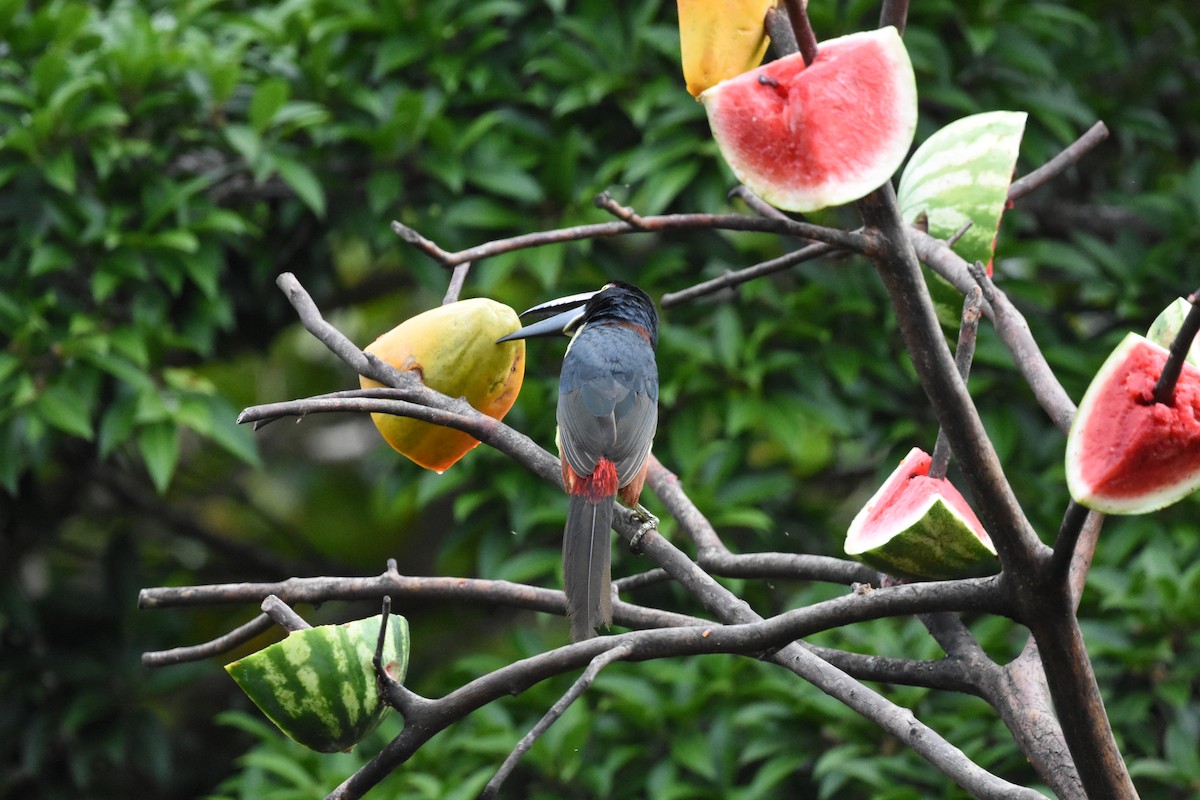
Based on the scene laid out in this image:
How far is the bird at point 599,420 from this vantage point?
1.56 m

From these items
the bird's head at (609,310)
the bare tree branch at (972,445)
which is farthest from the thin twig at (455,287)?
the bare tree branch at (972,445)

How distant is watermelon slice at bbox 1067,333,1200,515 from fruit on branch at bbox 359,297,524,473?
0.73 m

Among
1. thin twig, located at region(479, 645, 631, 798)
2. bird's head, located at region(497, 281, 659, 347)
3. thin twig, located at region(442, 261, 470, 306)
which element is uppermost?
thin twig, located at region(479, 645, 631, 798)

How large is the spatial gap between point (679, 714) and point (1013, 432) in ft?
3.34

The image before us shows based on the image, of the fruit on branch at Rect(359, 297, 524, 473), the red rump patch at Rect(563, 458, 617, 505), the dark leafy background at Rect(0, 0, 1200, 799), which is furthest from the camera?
the dark leafy background at Rect(0, 0, 1200, 799)

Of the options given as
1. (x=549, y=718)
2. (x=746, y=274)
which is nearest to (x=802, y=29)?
(x=746, y=274)

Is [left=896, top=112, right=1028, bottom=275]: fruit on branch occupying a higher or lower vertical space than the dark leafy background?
higher

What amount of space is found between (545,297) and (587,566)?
1545 mm

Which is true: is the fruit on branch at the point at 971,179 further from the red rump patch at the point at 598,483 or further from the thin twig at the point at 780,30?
the red rump patch at the point at 598,483

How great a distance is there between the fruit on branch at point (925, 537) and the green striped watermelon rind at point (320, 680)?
0.52 metres

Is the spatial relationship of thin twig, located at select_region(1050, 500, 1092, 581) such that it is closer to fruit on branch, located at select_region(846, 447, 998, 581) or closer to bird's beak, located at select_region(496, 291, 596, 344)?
fruit on branch, located at select_region(846, 447, 998, 581)

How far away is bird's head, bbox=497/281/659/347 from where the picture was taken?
1894 mm

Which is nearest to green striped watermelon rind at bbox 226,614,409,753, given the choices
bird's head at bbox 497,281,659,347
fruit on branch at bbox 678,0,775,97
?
fruit on branch at bbox 678,0,775,97

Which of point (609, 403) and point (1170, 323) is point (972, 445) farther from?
point (609, 403)
